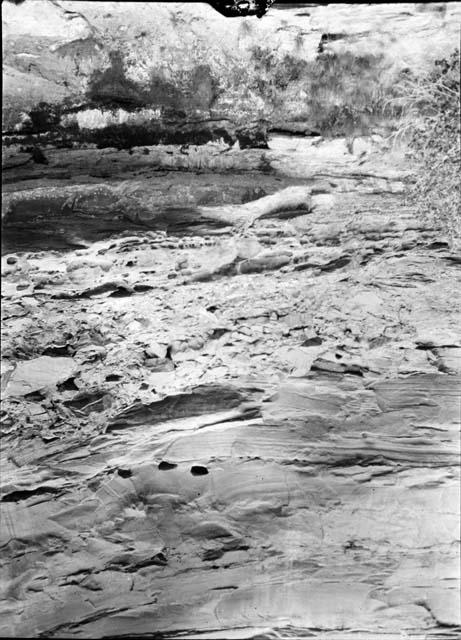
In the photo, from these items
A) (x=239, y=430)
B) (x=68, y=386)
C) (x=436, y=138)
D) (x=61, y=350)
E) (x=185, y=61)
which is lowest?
(x=239, y=430)

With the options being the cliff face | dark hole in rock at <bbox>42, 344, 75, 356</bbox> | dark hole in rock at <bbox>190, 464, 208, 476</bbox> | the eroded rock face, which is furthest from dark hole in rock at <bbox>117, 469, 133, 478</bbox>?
the cliff face

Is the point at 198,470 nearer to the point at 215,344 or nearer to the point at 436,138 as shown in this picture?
the point at 215,344

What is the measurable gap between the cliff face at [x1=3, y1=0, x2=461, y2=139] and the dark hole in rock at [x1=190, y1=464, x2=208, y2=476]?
49.8 inches

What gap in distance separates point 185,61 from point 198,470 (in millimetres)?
1477

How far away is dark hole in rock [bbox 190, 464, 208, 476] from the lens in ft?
6.75

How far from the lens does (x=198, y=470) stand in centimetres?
206

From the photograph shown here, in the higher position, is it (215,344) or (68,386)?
(215,344)

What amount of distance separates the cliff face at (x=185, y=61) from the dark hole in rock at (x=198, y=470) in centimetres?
127

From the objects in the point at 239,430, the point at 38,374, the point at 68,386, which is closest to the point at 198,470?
the point at 239,430

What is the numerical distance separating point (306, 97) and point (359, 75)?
206 mm

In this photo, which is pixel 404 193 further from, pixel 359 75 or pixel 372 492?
pixel 372 492

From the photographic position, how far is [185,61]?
7.04 ft

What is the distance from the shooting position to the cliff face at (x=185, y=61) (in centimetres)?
214

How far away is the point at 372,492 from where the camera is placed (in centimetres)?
204
